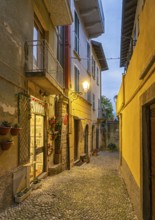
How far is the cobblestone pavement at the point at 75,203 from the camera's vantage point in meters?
4.88

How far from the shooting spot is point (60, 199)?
5.93 meters

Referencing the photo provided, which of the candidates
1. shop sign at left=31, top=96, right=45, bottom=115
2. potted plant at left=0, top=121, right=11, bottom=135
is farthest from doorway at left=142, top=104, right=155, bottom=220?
shop sign at left=31, top=96, right=45, bottom=115

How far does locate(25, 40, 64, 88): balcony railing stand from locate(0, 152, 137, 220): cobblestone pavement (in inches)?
129

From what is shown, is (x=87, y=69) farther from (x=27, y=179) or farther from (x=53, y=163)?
(x=27, y=179)

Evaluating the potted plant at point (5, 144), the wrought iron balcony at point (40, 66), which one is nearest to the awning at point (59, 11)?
the wrought iron balcony at point (40, 66)

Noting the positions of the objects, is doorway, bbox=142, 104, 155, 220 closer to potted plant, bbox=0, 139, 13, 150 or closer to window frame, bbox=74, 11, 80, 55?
potted plant, bbox=0, 139, 13, 150

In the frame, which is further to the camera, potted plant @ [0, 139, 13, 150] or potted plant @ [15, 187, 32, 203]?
potted plant @ [15, 187, 32, 203]

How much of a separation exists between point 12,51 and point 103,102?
84.7 ft

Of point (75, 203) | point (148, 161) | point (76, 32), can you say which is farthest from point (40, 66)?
point (76, 32)

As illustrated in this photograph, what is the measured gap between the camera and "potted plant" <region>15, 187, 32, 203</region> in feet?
17.8

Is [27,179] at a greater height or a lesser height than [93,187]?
greater

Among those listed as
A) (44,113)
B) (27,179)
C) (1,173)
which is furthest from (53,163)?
(1,173)

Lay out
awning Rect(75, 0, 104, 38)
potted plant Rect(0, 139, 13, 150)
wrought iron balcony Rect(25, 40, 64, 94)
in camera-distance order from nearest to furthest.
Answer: potted plant Rect(0, 139, 13, 150) → wrought iron balcony Rect(25, 40, 64, 94) → awning Rect(75, 0, 104, 38)

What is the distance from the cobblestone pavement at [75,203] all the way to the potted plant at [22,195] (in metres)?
0.11
